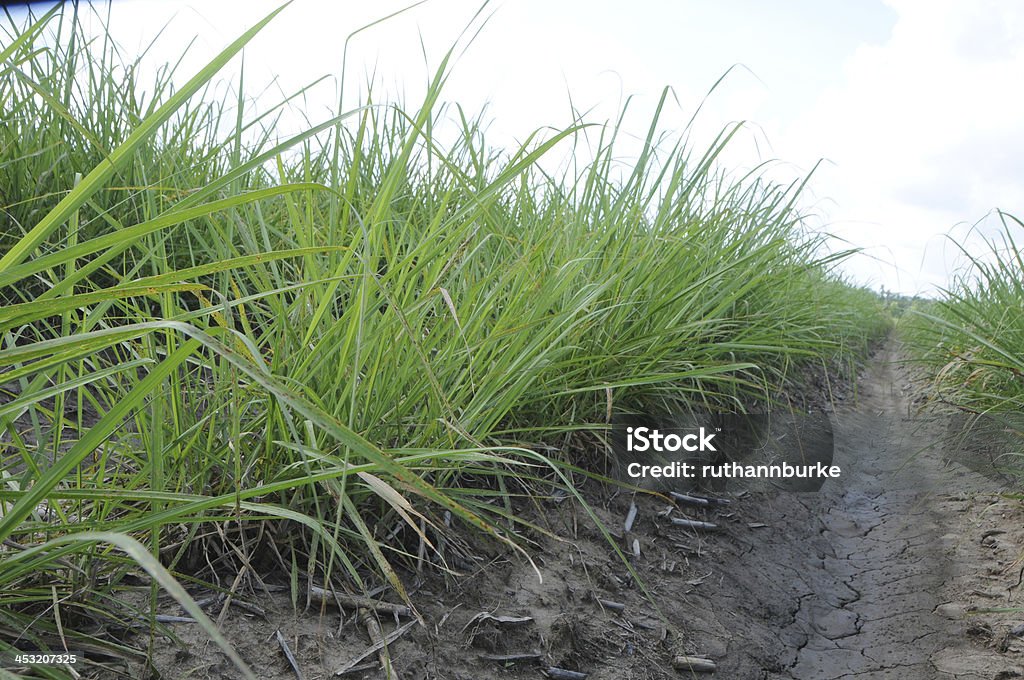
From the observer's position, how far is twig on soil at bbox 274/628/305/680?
40.6 inches

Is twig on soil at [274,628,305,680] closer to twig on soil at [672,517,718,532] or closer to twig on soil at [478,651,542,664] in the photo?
twig on soil at [478,651,542,664]

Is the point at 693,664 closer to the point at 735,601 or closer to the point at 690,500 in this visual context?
the point at 735,601

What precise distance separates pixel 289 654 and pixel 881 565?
1.82 m

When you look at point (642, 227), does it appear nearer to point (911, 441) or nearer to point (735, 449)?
point (735, 449)

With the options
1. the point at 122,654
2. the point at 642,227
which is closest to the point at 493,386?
the point at 122,654

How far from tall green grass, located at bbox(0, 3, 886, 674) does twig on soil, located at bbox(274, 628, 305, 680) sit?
0.07 meters

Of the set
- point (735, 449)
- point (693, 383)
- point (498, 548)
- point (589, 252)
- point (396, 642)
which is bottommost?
point (396, 642)

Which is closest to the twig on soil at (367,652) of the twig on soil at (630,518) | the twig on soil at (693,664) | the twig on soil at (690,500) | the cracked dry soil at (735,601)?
the cracked dry soil at (735,601)

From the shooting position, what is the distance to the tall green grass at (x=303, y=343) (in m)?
0.88

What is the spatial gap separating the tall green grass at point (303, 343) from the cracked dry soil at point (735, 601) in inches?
4.1

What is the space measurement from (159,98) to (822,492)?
2.63 meters

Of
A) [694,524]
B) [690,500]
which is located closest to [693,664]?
[694,524]

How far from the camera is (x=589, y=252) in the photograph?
1850 millimetres

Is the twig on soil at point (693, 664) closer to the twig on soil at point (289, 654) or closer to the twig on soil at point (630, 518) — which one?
the twig on soil at point (630, 518)
